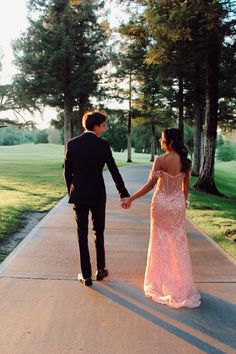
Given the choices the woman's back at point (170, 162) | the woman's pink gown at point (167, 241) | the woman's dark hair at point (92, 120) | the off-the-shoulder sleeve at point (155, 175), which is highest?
the woman's dark hair at point (92, 120)

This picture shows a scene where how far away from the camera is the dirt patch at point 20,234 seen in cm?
754

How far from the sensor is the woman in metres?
5.12

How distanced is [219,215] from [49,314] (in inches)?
313

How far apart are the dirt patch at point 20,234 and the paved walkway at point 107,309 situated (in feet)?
0.82

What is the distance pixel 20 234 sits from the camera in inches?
353

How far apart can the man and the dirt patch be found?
6.39 feet

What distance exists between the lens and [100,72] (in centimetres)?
3481

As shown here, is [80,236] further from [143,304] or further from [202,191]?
[202,191]

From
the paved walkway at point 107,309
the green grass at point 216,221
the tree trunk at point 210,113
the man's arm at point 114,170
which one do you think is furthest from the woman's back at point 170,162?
the tree trunk at point 210,113

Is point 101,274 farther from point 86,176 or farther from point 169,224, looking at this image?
point 86,176

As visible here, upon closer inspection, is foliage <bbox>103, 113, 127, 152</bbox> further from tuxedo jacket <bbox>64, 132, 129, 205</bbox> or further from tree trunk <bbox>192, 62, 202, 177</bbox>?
tuxedo jacket <bbox>64, 132, 129, 205</bbox>

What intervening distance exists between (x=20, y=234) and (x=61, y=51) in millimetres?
24110

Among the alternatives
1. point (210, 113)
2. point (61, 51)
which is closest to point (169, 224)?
point (210, 113)

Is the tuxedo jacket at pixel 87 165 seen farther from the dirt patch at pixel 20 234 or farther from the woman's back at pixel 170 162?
the dirt patch at pixel 20 234
